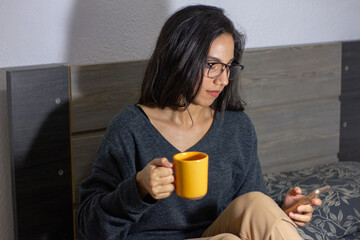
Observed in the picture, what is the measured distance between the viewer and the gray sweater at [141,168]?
1417 mm

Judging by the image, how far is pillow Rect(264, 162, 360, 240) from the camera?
1.80 metres

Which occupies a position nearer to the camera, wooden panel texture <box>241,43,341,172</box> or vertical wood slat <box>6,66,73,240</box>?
vertical wood slat <box>6,66,73,240</box>

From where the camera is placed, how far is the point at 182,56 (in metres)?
1.47

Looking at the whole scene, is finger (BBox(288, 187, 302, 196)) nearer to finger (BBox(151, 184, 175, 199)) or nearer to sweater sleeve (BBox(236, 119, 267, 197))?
sweater sleeve (BBox(236, 119, 267, 197))

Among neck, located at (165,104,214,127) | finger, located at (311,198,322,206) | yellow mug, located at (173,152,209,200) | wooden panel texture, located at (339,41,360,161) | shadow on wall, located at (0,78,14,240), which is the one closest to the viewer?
yellow mug, located at (173,152,209,200)

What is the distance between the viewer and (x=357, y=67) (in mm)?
2463

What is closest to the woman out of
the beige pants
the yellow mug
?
the beige pants

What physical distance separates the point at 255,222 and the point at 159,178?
30cm

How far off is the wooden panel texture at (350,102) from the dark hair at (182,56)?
3.36ft

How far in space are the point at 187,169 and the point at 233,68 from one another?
42 cm

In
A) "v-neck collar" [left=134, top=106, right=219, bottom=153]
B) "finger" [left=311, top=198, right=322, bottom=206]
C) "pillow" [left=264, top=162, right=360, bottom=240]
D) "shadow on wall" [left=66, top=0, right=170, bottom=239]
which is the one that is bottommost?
"pillow" [left=264, top=162, right=360, bottom=240]

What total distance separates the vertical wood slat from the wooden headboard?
0.03 meters

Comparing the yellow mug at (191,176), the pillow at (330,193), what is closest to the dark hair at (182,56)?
the yellow mug at (191,176)

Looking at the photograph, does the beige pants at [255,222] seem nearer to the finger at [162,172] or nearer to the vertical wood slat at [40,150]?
the finger at [162,172]
